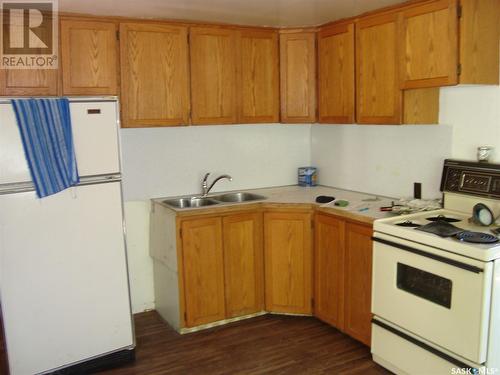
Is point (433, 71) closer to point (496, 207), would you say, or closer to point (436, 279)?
point (496, 207)

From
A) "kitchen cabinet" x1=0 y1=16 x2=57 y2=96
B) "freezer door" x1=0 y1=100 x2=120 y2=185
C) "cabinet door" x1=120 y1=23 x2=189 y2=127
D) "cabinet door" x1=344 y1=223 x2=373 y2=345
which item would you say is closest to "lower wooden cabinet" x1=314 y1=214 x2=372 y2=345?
"cabinet door" x1=344 y1=223 x2=373 y2=345

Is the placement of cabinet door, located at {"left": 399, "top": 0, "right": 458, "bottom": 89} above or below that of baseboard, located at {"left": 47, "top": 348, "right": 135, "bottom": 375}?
above

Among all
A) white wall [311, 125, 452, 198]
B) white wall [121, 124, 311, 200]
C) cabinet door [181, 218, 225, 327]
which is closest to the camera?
white wall [311, 125, 452, 198]

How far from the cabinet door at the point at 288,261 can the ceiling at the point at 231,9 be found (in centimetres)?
144

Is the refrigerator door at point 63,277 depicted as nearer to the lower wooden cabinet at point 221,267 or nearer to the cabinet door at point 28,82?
the lower wooden cabinet at point 221,267

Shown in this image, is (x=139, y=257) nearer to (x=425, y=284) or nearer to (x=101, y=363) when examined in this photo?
(x=101, y=363)

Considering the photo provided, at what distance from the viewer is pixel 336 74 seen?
356cm

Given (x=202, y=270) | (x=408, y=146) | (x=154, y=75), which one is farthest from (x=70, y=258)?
(x=408, y=146)

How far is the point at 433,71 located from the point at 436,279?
1.21 metres

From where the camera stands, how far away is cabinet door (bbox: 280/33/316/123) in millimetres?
3769

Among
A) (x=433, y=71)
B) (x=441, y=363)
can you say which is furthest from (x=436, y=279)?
(x=433, y=71)

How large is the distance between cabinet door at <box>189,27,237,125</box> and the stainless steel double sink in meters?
0.63

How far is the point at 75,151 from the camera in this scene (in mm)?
2758
